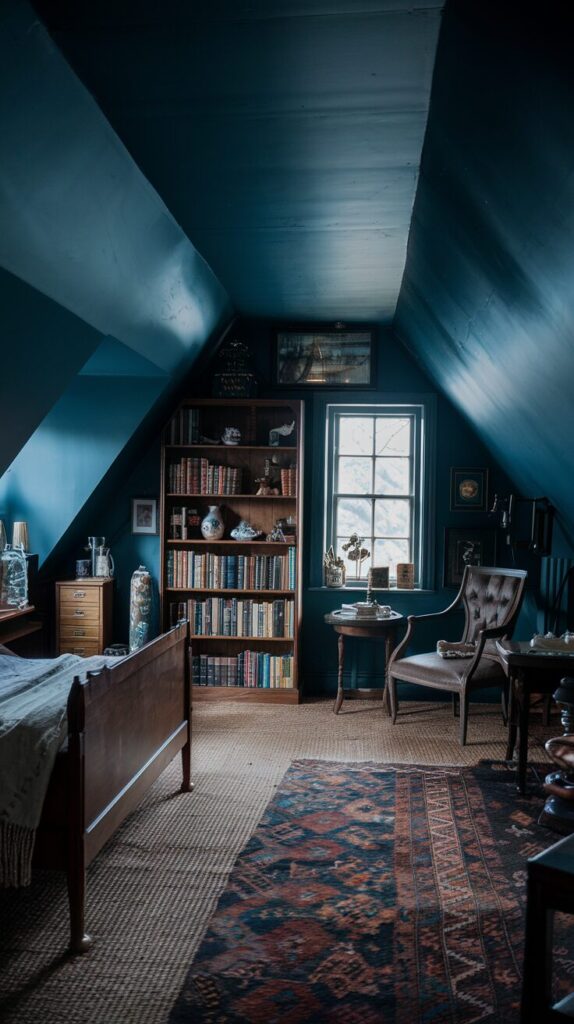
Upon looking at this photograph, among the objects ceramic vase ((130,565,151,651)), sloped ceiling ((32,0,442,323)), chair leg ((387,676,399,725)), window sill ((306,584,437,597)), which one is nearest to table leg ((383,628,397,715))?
chair leg ((387,676,399,725))

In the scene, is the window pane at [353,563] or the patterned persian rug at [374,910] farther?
the window pane at [353,563]

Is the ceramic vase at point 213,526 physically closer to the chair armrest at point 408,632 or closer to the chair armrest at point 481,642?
the chair armrest at point 408,632

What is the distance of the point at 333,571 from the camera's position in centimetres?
609

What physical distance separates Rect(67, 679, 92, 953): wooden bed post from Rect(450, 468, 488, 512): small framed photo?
4.04m

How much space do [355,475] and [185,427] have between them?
1401 millimetres

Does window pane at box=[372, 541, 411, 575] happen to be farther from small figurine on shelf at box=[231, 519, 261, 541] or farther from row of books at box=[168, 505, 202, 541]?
row of books at box=[168, 505, 202, 541]

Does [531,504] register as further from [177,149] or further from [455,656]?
[177,149]

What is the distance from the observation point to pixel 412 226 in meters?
3.86

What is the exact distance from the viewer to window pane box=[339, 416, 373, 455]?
6254 mm

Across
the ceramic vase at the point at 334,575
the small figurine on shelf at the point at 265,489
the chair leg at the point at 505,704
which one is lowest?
the chair leg at the point at 505,704

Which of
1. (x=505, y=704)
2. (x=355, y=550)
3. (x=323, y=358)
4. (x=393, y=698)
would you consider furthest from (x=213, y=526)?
(x=505, y=704)

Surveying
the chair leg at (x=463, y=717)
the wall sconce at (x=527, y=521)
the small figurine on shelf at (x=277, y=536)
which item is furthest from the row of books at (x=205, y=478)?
the chair leg at (x=463, y=717)

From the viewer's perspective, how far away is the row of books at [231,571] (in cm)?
587

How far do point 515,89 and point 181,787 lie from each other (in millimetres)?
3441
